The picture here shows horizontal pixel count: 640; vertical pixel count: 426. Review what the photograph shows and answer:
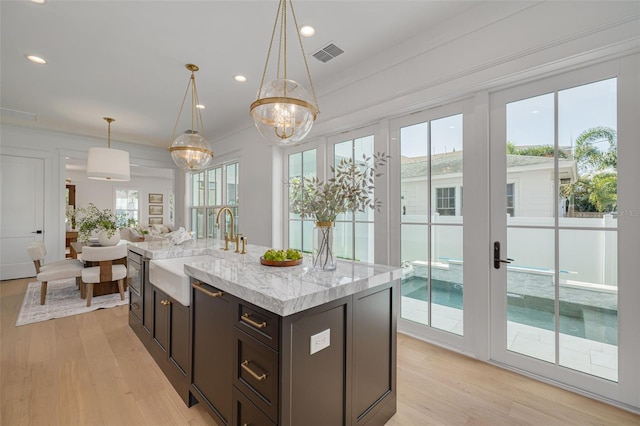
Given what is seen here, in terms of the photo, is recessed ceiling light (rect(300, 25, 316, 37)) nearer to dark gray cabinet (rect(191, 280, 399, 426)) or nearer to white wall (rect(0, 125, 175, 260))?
dark gray cabinet (rect(191, 280, 399, 426))

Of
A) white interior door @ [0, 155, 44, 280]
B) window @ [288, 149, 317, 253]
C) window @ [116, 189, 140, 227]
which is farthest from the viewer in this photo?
window @ [116, 189, 140, 227]

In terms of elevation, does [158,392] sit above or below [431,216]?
below

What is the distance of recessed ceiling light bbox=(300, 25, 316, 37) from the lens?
102 inches

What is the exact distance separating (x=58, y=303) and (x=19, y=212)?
2918mm

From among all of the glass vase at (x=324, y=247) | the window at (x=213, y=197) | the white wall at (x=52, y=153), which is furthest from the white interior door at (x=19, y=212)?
the glass vase at (x=324, y=247)

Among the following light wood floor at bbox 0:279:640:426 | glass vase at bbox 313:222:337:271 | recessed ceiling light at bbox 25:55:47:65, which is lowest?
light wood floor at bbox 0:279:640:426

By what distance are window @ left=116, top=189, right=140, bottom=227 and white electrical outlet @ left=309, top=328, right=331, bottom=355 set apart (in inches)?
493

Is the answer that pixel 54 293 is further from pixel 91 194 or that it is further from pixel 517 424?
pixel 91 194

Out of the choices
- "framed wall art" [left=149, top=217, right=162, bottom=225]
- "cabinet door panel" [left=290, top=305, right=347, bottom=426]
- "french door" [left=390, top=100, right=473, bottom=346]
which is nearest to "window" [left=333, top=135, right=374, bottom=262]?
"french door" [left=390, top=100, right=473, bottom=346]

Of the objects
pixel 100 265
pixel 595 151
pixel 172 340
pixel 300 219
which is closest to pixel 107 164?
pixel 100 265

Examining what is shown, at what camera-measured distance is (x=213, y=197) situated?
20.6 feet

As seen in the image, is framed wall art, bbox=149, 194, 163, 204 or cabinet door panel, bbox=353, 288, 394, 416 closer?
cabinet door panel, bbox=353, 288, 394, 416

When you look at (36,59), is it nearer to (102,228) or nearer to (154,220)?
(102,228)

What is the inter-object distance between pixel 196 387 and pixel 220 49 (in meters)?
3.08
